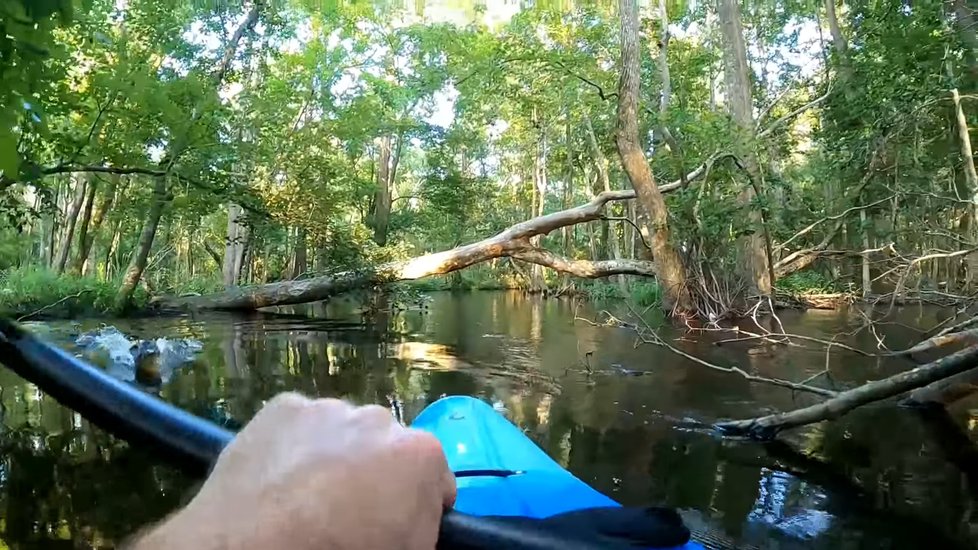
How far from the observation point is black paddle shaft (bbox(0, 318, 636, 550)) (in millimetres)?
573

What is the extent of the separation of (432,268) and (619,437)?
26.5 feet

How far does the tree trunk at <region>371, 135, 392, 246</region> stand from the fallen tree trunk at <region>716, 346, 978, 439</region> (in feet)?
58.7

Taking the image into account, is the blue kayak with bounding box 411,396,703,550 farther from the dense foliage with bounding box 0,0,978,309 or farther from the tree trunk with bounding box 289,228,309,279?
the tree trunk with bounding box 289,228,309,279

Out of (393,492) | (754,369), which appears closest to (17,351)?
(393,492)

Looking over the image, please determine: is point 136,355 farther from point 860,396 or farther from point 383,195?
point 383,195

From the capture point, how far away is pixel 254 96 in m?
14.0

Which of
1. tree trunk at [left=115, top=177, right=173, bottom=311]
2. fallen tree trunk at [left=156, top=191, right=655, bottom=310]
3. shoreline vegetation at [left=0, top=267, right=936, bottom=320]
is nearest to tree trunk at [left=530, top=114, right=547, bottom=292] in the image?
shoreline vegetation at [left=0, top=267, right=936, bottom=320]

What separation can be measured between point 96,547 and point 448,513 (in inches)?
119

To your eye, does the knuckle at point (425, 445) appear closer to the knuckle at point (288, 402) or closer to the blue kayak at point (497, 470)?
the knuckle at point (288, 402)

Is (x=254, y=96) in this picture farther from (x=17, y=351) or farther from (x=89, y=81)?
(x=17, y=351)

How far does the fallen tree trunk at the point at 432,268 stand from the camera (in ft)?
40.1

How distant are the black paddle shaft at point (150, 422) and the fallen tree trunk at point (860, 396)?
3676 millimetres

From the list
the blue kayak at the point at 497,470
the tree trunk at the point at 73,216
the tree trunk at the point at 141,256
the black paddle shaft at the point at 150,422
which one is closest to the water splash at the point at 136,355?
the tree trunk at the point at 141,256

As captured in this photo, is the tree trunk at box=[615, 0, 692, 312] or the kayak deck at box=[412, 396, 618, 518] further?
the tree trunk at box=[615, 0, 692, 312]
